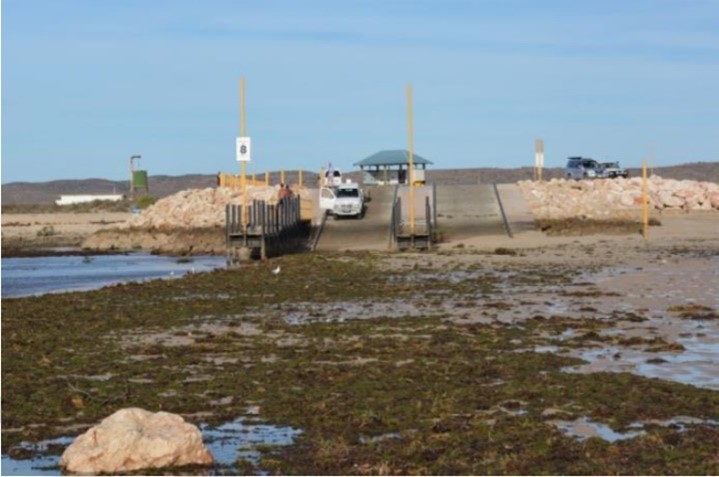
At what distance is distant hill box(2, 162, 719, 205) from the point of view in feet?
416

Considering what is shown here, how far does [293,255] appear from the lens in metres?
43.3

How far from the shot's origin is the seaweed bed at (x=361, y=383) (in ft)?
38.5

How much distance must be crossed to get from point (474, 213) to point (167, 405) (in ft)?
134

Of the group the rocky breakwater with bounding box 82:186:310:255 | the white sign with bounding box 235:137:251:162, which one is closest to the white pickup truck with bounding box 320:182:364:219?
the rocky breakwater with bounding box 82:186:310:255

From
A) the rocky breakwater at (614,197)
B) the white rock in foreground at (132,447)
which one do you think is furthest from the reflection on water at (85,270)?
the white rock in foreground at (132,447)

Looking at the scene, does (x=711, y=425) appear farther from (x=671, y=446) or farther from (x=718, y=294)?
(x=718, y=294)

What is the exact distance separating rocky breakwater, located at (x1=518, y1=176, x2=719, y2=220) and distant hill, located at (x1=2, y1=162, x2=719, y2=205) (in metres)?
45.0

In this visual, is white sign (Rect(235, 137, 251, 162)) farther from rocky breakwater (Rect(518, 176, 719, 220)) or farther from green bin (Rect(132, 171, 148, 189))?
green bin (Rect(132, 171, 148, 189))

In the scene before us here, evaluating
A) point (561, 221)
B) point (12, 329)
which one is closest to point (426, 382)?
point (12, 329)

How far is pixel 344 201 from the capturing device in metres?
54.1

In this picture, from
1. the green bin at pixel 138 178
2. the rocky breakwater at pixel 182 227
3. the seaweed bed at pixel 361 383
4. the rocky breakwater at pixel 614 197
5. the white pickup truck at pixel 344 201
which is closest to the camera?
the seaweed bed at pixel 361 383

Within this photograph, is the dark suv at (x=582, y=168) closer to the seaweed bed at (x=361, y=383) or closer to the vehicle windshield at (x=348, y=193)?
the vehicle windshield at (x=348, y=193)

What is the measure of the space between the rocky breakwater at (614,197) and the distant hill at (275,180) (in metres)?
45.0

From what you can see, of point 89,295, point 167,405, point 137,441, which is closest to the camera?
point 137,441
